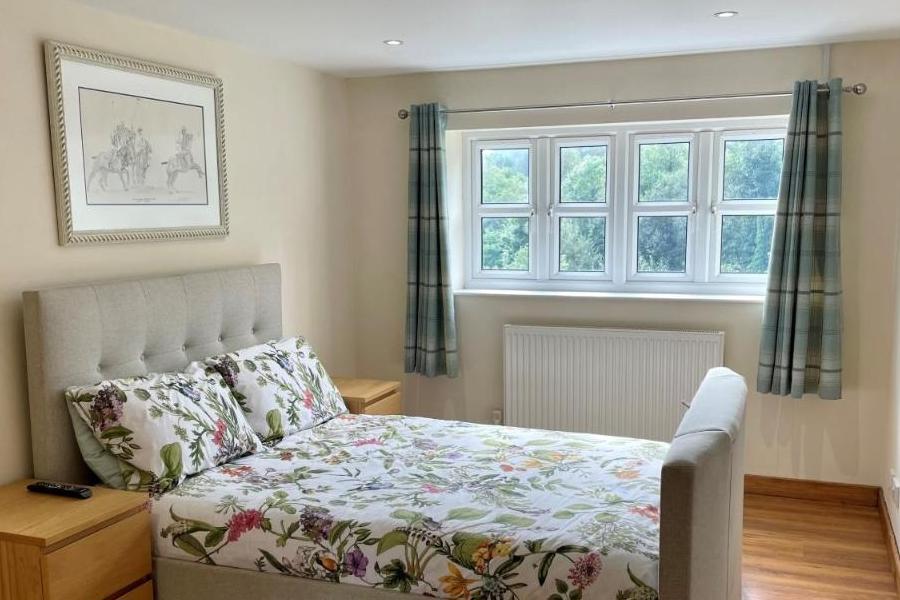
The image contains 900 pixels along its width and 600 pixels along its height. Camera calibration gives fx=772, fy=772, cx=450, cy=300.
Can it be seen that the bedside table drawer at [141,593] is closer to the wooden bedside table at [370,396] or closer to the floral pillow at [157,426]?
the floral pillow at [157,426]

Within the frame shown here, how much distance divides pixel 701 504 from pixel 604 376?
2.25m

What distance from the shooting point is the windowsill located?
13.1 feet

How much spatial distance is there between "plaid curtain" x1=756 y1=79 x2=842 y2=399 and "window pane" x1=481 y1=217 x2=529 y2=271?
1.39m

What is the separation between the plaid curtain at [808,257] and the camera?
3635 mm

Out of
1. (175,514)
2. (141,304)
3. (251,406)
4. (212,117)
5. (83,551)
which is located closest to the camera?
(83,551)

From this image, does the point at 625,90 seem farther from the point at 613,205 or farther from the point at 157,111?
the point at 157,111

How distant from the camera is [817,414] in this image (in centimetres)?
388

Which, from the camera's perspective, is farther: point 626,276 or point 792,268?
point 626,276

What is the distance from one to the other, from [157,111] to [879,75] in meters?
3.26

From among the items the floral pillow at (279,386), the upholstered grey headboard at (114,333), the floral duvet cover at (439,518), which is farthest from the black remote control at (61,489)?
the floral pillow at (279,386)

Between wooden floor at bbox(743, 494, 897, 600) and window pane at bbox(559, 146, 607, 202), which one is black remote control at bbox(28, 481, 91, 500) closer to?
wooden floor at bbox(743, 494, 897, 600)

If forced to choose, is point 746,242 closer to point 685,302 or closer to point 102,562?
point 685,302

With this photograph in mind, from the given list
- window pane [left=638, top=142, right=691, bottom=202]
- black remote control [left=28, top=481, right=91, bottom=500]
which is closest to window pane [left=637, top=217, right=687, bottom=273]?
window pane [left=638, top=142, right=691, bottom=202]

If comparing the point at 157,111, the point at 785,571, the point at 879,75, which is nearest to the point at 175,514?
the point at 157,111
